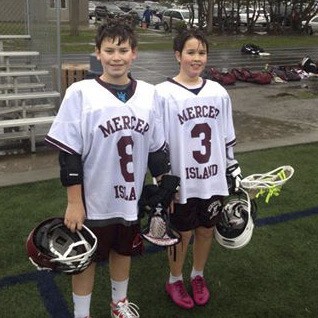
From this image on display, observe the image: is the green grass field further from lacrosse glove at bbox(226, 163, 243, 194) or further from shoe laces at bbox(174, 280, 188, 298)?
lacrosse glove at bbox(226, 163, 243, 194)

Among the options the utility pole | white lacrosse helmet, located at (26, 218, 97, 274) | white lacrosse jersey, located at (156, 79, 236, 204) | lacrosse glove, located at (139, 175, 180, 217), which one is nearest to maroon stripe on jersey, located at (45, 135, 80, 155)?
white lacrosse helmet, located at (26, 218, 97, 274)

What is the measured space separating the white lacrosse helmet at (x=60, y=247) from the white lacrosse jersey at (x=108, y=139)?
13 cm

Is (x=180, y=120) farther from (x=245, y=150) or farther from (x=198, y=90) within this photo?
(x=245, y=150)

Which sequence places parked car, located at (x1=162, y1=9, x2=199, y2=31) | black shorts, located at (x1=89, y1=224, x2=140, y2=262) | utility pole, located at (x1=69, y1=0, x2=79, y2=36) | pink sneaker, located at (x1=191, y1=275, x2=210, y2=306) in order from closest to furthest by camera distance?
black shorts, located at (x1=89, y1=224, x2=140, y2=262), pink sneaker, located at (x1=191, y1=275, x2=210, y2=306), utility pole, located at (x1=69, y1=0, x2=79, y2=36), parked car, located at (x1=162, y1=9, x2=199, y2=31)

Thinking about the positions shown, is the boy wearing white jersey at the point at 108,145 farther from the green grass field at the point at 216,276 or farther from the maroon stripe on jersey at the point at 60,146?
the green grass field at the point at 216,276

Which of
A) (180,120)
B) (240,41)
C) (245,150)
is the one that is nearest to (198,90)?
(180,120)

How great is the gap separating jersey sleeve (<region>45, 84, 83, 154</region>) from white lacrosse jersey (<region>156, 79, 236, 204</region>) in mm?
517

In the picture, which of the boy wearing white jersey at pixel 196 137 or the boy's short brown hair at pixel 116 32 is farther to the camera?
the boy wearing white jersey at pixel 196 137

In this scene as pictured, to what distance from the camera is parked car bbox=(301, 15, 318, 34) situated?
31641mm

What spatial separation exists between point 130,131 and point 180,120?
423 mm

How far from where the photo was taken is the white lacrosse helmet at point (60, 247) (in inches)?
88.2

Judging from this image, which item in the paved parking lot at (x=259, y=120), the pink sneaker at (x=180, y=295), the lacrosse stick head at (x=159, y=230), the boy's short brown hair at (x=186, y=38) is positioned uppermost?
the boy's short brown hair at (x=186, y=38)

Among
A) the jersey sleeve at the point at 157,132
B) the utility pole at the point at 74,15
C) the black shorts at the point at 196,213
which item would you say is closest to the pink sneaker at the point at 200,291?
the black shorts at the point at 196,213

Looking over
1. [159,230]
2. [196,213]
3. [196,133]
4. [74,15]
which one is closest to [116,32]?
[196,133]
